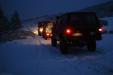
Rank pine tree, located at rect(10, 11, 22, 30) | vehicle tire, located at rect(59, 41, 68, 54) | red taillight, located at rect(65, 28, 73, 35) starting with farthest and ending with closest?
pine tree, located at rect(10, 11, 22, 30) → vehicle tire, located at rect(59, 41, 68, 54) → red taillight, located at rect(65, 28, 73, 35)

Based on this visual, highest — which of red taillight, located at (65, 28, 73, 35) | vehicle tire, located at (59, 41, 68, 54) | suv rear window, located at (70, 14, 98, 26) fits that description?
suv rear window, located at (70, 14, 98, 26)

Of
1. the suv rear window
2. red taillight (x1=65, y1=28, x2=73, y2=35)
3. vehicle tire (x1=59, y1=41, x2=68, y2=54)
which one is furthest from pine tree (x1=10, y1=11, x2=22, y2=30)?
red taillight (x1=65, y1=28, x2=73, y2=35)

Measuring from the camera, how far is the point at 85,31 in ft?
61.0

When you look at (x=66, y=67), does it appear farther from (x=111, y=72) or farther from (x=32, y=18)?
(x=32, y=18)

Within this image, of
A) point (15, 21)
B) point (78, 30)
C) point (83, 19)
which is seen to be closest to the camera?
point (78, 30)

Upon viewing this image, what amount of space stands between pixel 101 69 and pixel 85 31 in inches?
239

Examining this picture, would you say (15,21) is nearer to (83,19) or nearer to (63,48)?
(83,19)

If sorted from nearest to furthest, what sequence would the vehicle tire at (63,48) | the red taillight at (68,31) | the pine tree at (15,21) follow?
the red taillight at (68,31) → the vehicle tire at (63,48) → the pine tree at (15,21)

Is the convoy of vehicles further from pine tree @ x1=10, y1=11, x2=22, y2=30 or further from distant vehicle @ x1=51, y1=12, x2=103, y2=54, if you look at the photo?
pine tree @ x1=10, y1=11, x2=22, y2=30

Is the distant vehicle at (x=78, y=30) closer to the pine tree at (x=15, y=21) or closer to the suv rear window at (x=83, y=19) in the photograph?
the suv rear window at (x=83, y=19)

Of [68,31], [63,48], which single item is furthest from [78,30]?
[63,48]

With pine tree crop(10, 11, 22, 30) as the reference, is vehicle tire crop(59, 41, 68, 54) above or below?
below

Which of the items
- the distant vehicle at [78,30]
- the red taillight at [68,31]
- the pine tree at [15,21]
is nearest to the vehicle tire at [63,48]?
the distant vehicle at [78,30]

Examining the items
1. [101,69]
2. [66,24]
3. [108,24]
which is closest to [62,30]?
[66,24]
